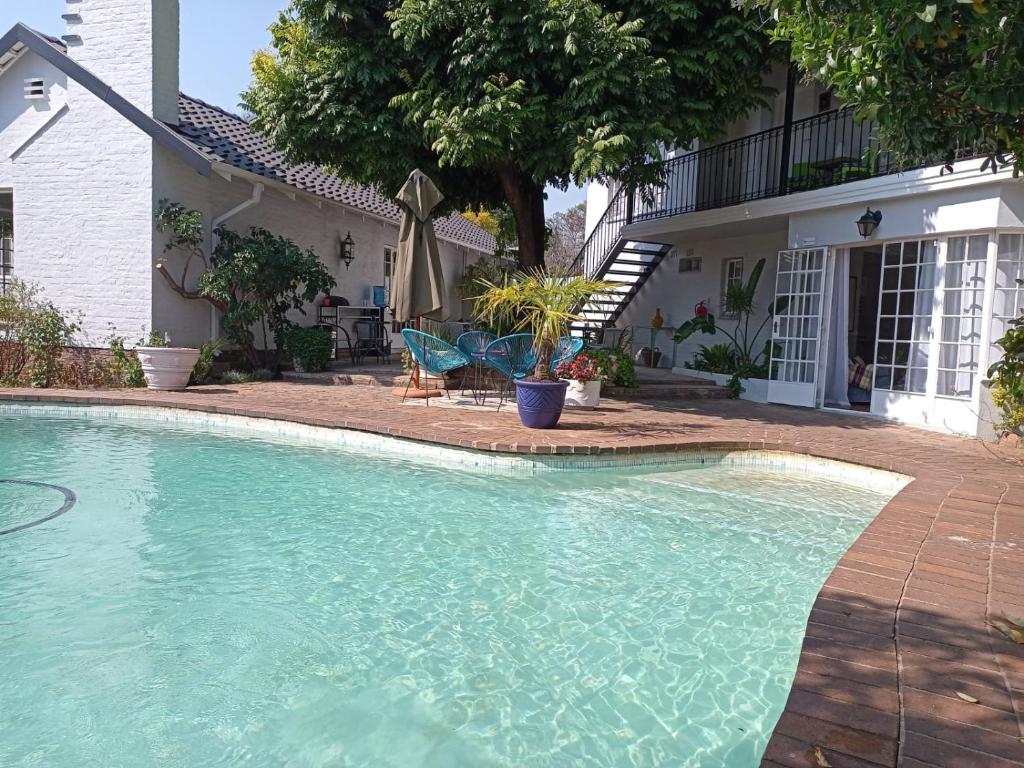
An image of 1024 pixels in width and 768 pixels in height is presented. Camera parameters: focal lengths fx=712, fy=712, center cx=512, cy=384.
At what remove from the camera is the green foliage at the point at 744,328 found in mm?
11805

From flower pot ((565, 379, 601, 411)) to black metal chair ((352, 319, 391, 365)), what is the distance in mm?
6084

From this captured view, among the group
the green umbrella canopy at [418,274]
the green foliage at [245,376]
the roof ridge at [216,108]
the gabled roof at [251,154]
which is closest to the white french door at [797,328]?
the green umbrella canopy at [418,274]

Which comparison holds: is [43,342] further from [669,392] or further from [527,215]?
[669,392]

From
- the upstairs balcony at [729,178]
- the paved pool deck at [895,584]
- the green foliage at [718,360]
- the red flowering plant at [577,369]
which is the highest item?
the upstairs balcony at [729,178]

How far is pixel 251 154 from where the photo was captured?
12883 mm

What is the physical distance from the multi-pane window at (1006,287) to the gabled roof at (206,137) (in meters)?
9.60

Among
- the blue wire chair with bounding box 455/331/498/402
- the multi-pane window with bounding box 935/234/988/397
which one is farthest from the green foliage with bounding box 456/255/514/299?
the multi-pane window with bounding box 935/234/988/397

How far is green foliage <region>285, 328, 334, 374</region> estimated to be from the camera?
12109 millimetres

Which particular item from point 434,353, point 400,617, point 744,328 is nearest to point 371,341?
point 434,353

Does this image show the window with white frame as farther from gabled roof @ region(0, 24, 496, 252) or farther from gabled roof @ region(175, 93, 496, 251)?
gabled roof @ region(0, 24, 496, 252)

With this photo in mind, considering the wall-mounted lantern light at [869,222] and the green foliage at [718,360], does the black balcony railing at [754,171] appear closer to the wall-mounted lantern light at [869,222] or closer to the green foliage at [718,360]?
the wall-mounted lantern light at [869,222]

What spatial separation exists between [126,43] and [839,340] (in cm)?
1207

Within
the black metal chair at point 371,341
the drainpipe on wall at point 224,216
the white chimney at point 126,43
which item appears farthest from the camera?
the black metal chair at point 371,341

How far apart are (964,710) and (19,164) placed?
546 inches
